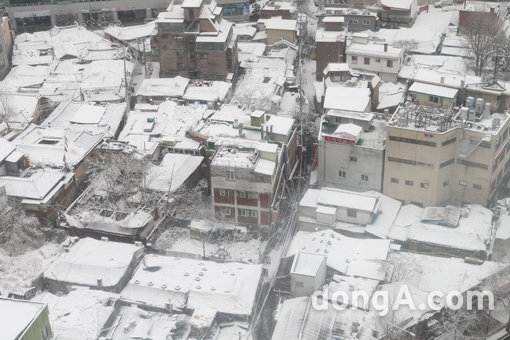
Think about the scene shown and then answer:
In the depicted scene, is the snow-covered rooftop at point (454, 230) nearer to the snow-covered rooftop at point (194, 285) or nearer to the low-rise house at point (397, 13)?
the snow-covered rooftop at point (194, 285)

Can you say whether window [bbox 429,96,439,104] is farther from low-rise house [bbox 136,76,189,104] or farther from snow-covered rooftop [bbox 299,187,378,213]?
low-rise house [bbox 136,76,189,104]

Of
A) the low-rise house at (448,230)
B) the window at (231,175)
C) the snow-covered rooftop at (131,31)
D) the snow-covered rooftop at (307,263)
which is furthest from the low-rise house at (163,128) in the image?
the snow-covered rooftop at (131,31)

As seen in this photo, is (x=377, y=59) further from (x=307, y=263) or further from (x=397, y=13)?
(x=307, y=263)

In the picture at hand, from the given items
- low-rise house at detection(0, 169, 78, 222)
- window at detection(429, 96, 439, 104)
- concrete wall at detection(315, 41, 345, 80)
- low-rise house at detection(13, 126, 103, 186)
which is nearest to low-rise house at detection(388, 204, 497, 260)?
window at detection(429, 96, 439, 104)

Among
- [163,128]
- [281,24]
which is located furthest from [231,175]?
[281,24]

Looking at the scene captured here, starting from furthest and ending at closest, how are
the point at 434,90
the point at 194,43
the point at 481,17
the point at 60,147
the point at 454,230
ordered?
the point at 481,17 → the point at 194,43 → the point at 60,147 → the point at 434,90 → the point at 454,230

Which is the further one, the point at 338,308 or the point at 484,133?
the point at 484,133

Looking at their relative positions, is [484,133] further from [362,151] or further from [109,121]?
[109,121]

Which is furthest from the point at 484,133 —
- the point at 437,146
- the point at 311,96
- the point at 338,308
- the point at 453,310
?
the point at 311,96
